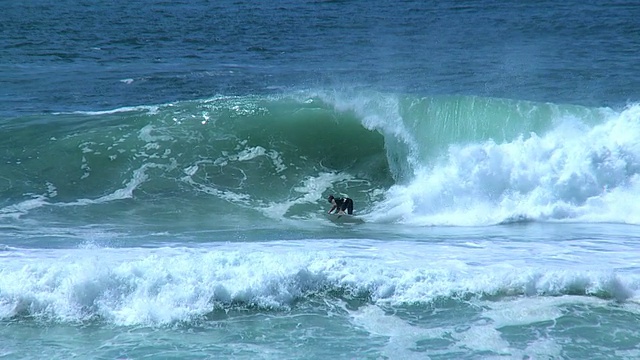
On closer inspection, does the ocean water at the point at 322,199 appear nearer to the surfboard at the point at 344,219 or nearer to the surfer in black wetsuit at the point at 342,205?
the surfboard at the point at 344,219

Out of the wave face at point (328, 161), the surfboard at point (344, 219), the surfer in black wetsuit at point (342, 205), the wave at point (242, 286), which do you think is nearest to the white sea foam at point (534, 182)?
the wave face at point (328, 161)

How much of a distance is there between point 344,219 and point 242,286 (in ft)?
16.0

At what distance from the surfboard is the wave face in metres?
0.31

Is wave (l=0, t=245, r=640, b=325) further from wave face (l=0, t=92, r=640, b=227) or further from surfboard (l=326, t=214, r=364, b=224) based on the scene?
wave face (l=0, t=92, r=640, b=227)

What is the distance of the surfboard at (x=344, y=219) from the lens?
48.5 feet

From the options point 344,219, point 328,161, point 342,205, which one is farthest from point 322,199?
point 328,161

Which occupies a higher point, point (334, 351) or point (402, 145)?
point (402, 145)

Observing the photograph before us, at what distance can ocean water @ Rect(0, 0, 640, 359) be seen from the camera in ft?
31.2

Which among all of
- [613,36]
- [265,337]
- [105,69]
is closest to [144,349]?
[265,337]

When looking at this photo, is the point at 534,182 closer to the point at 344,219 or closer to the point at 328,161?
the point at 344,219

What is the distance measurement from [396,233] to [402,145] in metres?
4.46

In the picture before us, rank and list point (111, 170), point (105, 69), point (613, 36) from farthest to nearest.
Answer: point (613, 36)
point (105, 69)
point (111, 170)

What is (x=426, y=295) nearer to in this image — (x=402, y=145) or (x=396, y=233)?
(x=396, y=233)

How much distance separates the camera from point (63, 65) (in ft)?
92.8
